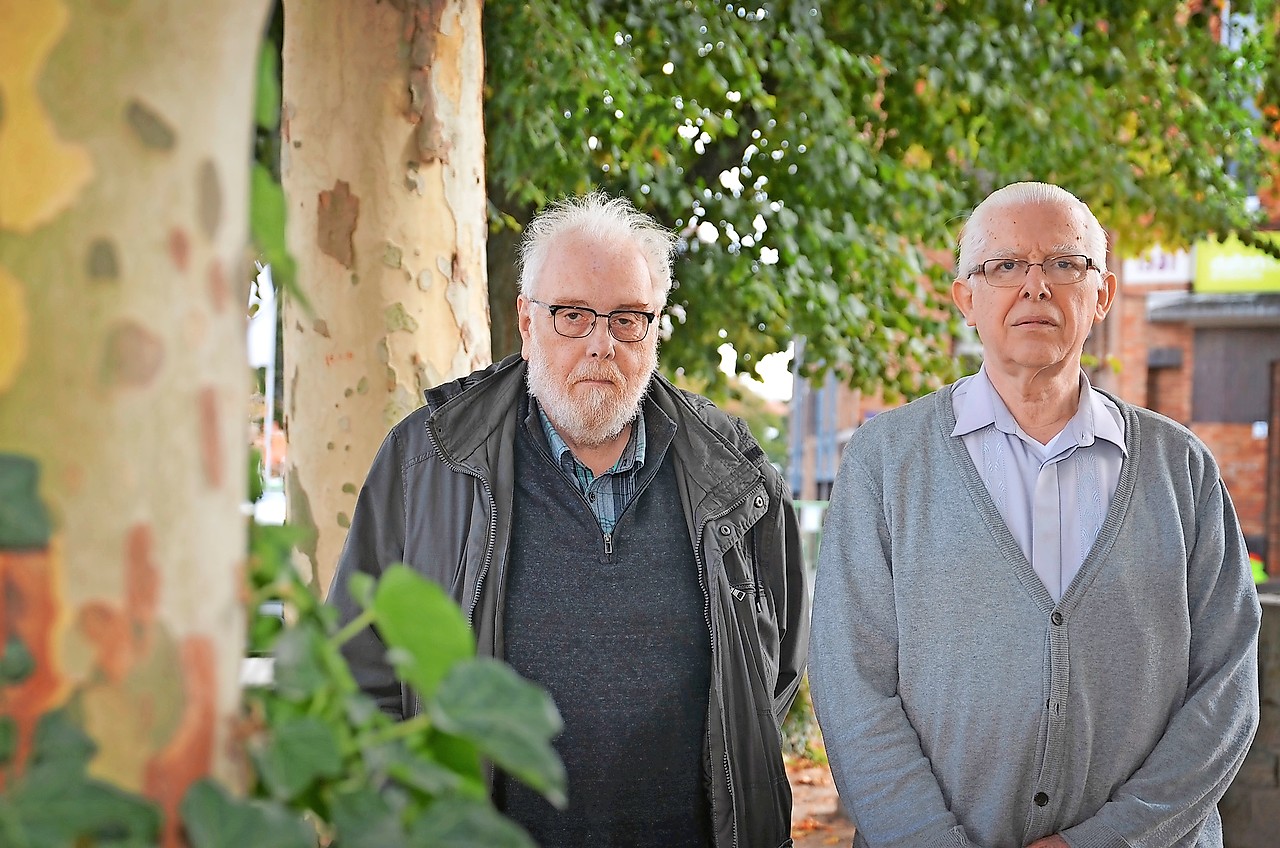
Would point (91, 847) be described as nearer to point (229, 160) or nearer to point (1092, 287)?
point (229, 160)

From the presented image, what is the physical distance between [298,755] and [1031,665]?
64.8 inches

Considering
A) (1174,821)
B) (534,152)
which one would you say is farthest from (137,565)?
(534,152)

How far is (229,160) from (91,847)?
0.35 meters

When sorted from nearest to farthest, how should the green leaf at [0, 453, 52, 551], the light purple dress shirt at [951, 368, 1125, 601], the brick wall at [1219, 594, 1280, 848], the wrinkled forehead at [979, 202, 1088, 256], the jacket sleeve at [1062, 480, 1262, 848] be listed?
1. the green leaf at [0, 453, 52, 551]
2. the jacket sleeve at [1062, 480, 1262, 848]
3. the light purple dress shirt at [951, 368, 1125, 601]
4. the wrinkled forehead at [979, 202, 1088, 256]
5. the brick wall at [1219, 594, 1280, 848]

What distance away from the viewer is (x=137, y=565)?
0.62 meters

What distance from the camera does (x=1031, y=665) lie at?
2.08 m

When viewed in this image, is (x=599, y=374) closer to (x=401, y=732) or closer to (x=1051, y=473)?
(x=1051, y=473)

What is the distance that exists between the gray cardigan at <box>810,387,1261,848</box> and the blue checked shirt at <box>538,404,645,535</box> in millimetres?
434

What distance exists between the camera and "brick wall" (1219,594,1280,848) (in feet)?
12.0

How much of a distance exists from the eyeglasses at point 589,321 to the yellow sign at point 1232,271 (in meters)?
16.3

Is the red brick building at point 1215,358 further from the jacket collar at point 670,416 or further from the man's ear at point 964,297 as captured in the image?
the man's ear at point 964,297

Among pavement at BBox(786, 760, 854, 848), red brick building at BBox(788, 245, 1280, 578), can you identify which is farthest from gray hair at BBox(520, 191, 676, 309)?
red brick building at BBox(788, 245, 1280, 578)

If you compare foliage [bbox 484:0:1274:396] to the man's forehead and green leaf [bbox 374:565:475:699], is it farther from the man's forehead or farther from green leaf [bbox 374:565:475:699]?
green leaf [bbox 374:565:475:699]

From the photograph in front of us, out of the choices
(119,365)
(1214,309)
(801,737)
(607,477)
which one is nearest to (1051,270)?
(607,477)
